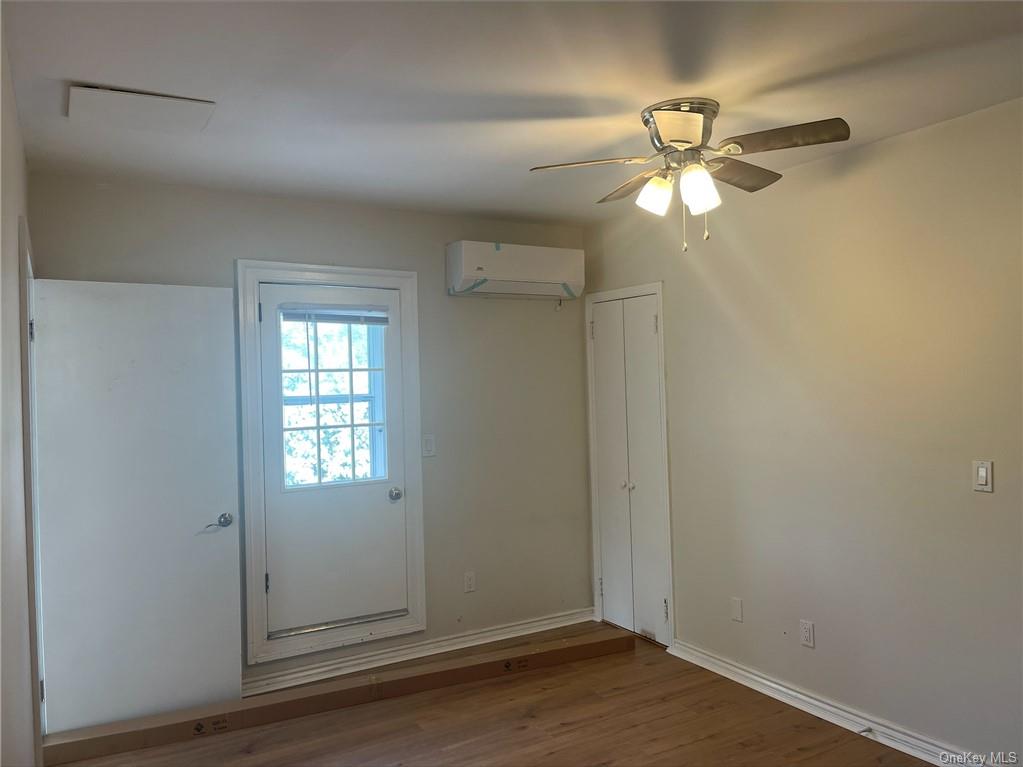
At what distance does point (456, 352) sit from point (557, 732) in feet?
6.81

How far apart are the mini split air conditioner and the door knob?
170 cm

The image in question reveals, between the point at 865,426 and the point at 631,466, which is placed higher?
the point at 865,426

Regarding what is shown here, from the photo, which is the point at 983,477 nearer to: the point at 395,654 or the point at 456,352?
the point at 456,352

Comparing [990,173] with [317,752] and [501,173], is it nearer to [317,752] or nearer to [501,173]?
[501,173]

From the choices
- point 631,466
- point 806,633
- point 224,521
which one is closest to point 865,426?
point 806,633

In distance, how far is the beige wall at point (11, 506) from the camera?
163 cm

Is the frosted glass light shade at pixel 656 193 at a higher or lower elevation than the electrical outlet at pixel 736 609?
higher

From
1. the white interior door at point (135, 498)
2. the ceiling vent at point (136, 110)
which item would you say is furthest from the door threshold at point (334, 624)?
the ceiling vent at point (136, 110)

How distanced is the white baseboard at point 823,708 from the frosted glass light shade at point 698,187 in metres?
2.23

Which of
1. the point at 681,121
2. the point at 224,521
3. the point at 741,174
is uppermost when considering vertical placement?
the point at 681,121

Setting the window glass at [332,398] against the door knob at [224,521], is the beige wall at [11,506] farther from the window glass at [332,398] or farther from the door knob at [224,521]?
the window glass at [332,398]

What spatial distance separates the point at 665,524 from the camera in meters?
4.05

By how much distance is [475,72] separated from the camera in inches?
87.0

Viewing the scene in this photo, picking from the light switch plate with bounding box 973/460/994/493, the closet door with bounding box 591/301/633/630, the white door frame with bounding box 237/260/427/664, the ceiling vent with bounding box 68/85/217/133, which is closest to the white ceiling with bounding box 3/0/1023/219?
the ceiling vent with bounding box 68/85/217/133
